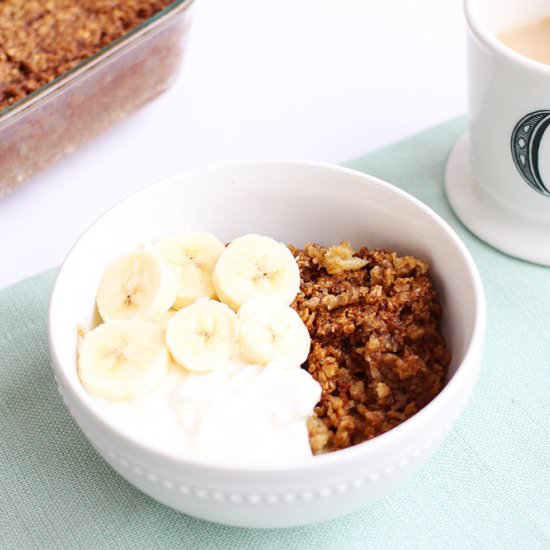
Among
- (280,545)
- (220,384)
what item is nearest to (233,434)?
(220,384)

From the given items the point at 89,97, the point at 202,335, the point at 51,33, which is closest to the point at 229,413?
the point at 202,335

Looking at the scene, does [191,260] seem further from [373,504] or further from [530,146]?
[530,146]

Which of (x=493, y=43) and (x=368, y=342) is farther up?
(x=493, y=43)

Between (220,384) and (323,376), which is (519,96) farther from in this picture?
(220,384)

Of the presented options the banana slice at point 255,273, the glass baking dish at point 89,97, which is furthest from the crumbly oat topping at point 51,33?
the banana slice at point 255,273

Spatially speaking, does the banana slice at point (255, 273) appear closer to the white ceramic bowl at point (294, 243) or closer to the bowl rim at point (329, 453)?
the white ceramic bowl at point (294, 243)

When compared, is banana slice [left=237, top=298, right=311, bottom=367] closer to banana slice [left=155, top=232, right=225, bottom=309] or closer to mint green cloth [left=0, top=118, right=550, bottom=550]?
banana slice [left=155, top=232, right=225, bottom=309]
